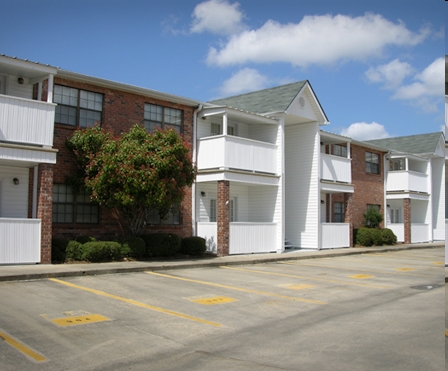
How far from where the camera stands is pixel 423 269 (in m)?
17.5

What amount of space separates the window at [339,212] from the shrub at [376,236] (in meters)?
2.00

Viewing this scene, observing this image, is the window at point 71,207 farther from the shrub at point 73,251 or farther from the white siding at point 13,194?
the shrub at point 73,251

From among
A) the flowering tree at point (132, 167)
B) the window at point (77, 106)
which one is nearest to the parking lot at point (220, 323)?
the flowering tree at point (132, 167)

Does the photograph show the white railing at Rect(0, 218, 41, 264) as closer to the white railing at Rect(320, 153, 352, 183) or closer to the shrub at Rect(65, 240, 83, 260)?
the shrub at Rect(65, 240, 83, 260)

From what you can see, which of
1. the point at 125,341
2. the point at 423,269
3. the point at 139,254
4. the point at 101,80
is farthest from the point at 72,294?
the point at 423,269

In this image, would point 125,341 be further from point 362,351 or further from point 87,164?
point 87,164

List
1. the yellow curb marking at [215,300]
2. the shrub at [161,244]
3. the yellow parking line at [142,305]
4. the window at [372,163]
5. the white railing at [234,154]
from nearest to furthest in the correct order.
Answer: the yellow parking line at [142,305] → the yellow curb marking at [215,300] → the shrub at [161,244] → the white railing at [234,154] → the window at [372,163]

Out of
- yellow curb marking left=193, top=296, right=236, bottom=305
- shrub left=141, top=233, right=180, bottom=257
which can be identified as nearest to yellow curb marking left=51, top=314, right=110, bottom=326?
yellow curb marking left=193, top=296, right=236, bottom=305

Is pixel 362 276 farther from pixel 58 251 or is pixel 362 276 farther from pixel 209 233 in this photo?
pixel 58 251

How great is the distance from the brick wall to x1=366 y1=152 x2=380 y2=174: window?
48.4ft

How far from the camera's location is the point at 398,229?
106 ft

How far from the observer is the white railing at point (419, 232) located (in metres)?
32.5

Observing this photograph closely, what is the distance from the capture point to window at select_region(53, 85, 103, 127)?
17109 mm

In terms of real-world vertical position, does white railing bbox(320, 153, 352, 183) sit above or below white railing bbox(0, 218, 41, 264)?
above
